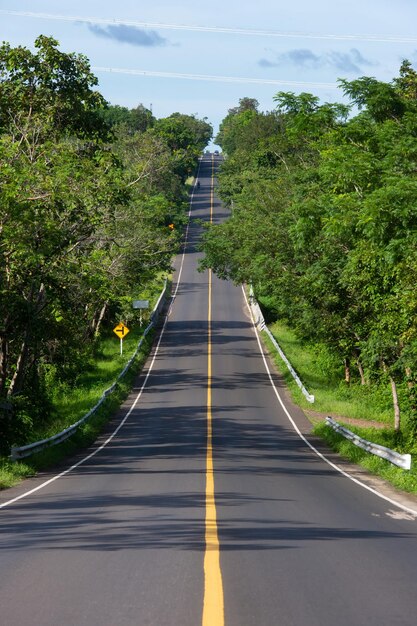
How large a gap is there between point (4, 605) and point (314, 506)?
8.68 m

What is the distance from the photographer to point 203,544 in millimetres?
10117

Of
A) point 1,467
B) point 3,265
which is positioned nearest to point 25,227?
point 3,265

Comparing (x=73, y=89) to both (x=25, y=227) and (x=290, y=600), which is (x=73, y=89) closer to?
(x=25, y=227)

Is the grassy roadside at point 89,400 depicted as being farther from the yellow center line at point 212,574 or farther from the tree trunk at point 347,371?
the tree trunk at point 347,371

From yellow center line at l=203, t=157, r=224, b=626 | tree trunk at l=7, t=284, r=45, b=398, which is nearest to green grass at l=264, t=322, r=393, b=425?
tree trunk at l=7, t=284, r=45, b=398

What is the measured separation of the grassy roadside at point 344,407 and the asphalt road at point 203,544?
4.14 ft

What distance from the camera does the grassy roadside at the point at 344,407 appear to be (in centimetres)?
2379

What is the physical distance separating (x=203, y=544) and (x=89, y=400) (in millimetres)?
32646

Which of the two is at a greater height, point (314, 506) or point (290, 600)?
point (290, 600)

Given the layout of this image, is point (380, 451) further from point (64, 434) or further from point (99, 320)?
point (99, 320)

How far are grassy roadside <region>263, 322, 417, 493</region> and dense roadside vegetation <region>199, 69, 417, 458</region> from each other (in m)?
0.30

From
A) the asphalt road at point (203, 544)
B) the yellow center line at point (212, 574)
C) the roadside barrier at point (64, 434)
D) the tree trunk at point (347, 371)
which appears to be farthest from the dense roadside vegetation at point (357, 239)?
the yellow center line at point (212, 574)

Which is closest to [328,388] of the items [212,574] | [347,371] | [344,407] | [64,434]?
[347,371]

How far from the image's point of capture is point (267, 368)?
5381 cm
